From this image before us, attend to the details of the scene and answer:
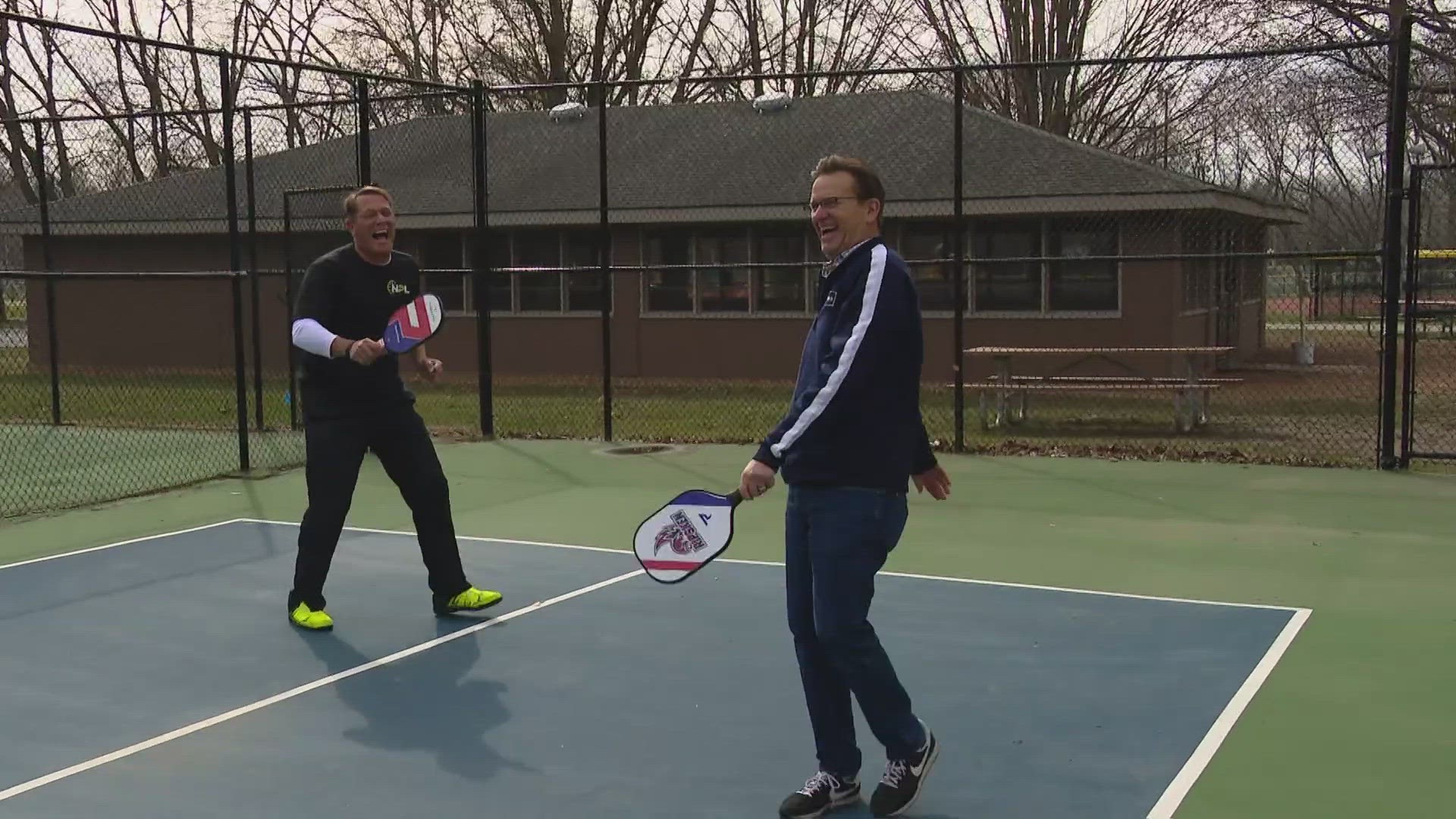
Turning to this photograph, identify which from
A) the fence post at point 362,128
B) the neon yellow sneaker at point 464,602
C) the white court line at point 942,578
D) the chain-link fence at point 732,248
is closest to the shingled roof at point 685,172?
the chain-link fence at point 732,248

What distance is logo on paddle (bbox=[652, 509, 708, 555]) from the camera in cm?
440

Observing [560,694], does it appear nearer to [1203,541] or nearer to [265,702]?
[265,702]

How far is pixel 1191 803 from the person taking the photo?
4320mm

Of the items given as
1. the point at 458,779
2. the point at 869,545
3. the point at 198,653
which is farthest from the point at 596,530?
the point at 869,545

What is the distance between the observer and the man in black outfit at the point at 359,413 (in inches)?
256

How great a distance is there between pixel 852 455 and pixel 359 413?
10.9 ft

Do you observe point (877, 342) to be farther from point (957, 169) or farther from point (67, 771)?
point (957, 169)

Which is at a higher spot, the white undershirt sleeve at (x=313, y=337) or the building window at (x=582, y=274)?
the building window at (x=582, y=274)

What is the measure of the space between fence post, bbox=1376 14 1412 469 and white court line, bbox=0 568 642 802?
6723 millimetres

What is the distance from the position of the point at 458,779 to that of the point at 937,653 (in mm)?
2262

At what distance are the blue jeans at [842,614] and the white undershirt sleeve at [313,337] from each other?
2.86m

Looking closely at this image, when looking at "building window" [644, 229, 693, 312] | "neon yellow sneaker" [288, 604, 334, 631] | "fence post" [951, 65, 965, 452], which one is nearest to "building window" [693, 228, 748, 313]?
"building window" [644, 229, 693, 312]

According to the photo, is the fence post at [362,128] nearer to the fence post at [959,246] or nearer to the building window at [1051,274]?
the fence post at [959,246]

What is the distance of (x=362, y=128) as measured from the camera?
12.4 meters
